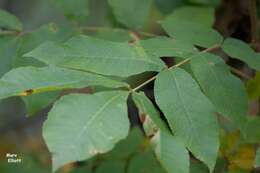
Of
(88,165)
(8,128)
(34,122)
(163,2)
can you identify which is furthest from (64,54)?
(34,122)

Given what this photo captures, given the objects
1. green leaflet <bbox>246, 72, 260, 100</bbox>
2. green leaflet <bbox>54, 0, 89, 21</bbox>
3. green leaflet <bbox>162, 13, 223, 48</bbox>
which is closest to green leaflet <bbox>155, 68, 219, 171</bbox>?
green leaflet <bbox>162, 13, 223, 48</bbox>

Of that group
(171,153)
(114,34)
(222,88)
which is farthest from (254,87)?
(171,153)

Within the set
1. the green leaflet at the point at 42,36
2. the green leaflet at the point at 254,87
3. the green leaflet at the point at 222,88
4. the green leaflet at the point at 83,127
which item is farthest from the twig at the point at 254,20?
the green leaflet at the point at 83,127

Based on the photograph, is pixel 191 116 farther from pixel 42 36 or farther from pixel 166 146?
pixel 42 36

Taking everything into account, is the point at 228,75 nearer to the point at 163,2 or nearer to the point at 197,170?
the point at 197,170

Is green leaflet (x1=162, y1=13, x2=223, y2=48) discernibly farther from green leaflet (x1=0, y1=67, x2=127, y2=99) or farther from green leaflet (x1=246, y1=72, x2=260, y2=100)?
green leaflet (x1=0, y1=67, x2=127, y2=99)
